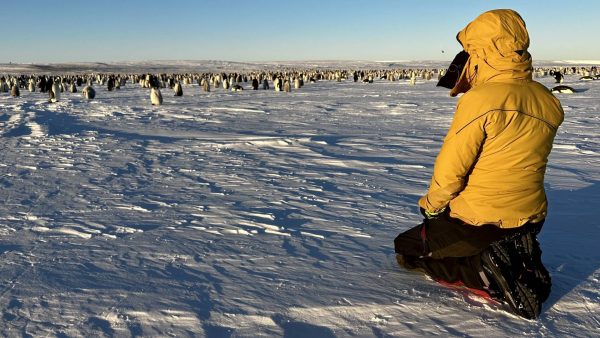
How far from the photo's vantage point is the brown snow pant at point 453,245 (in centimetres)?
267

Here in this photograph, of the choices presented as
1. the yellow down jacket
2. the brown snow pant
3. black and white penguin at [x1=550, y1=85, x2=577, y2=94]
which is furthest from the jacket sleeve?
black and white penguin at [x1=550, y1=85, x2=577, y2=94]

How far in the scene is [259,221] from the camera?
4223 mm

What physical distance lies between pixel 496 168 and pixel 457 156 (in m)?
0.22

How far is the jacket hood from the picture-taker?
246 centimetres

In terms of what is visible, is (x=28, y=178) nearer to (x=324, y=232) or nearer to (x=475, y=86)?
(x=324, y=232)

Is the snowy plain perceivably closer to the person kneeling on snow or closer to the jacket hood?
the person kneeling on snow

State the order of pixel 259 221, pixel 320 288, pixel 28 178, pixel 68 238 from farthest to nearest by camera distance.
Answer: pixel 28 178, pixel 259 221, pixel 68 238, pixel 320 288

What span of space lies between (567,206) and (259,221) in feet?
9.54

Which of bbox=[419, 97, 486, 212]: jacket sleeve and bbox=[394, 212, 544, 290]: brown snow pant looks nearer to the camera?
bbox=[419, 97, 486, 212]: jacket sleeve

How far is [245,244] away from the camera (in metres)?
3.64

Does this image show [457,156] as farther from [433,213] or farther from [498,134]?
[433,213]

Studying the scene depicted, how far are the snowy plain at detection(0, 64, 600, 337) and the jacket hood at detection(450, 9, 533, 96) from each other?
126 centimetres

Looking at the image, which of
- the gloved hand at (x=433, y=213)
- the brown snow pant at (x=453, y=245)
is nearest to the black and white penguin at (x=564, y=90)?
the brown snow pant at (x=453, y=245)

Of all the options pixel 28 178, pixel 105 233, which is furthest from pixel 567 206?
pixel 28 178
